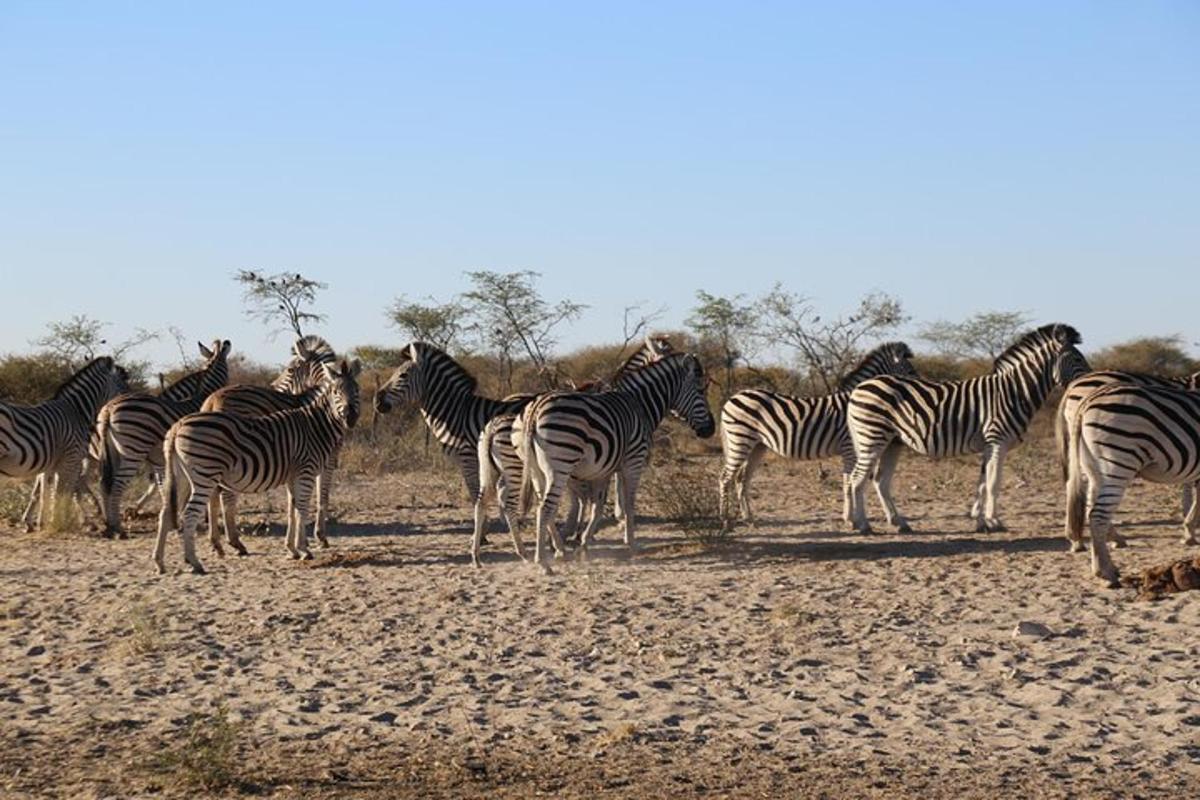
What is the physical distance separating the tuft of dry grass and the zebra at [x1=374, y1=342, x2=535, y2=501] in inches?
315

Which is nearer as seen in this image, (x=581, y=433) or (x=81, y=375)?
(x=581, y=433)

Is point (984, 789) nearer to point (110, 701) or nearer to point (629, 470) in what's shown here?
point (110, 701)

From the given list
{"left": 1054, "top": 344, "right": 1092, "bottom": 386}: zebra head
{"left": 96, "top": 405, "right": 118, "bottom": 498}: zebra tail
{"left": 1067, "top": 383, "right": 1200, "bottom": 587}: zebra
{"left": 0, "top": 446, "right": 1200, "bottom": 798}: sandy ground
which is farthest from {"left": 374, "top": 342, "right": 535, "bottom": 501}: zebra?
{"left": 1067, "top": 383, "right": 1200, "bottom": 587}: zebra

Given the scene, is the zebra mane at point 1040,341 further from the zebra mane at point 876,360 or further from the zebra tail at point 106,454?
the zebra tail at point 106,454

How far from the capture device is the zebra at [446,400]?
1542cm

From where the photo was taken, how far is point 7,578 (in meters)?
12.8

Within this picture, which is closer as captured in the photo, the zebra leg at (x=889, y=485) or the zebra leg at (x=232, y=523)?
the zebra leg at (x=232, y=523)

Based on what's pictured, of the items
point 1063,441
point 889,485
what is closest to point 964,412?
point 889,485

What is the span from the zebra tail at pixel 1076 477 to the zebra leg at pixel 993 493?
270 cm

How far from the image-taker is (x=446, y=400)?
15625 mm

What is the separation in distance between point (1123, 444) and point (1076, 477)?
0.51 meters

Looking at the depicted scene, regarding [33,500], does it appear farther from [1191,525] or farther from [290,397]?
[1191,525]

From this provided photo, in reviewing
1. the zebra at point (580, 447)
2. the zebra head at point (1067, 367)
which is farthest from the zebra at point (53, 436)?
the zebra head at point (1067, 367)

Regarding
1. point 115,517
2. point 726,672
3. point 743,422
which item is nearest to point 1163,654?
point 726,672
